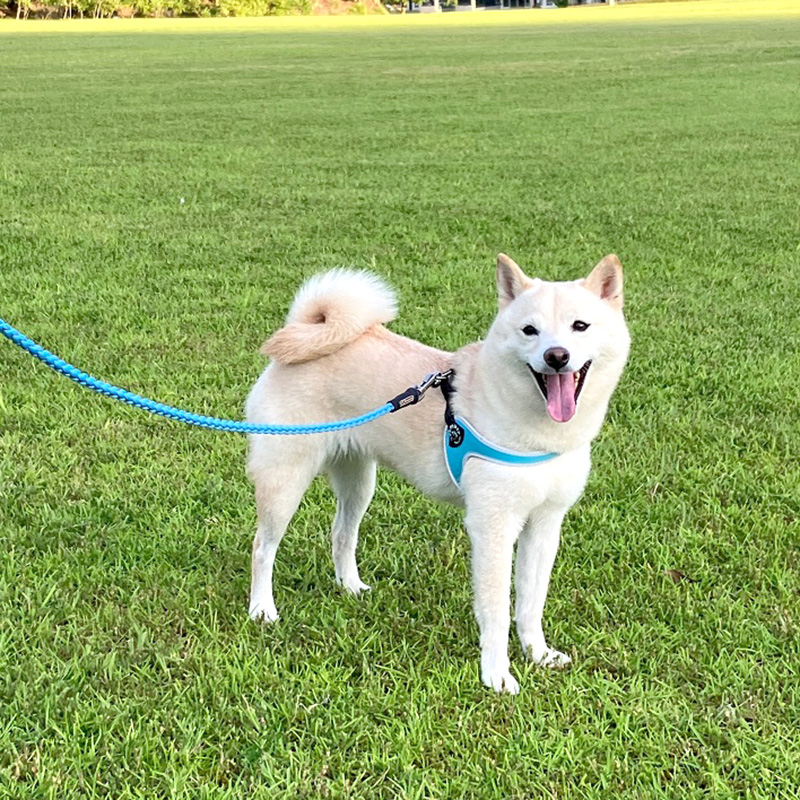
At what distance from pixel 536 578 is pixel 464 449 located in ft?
1.64

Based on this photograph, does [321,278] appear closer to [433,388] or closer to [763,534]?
[433,388]

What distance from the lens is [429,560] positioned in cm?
346

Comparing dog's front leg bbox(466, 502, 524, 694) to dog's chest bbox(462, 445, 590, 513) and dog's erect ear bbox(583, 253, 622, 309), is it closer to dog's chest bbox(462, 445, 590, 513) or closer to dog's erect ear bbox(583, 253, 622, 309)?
dog's chest bbox(462, 445, 590, 513)

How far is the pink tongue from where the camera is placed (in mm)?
2525

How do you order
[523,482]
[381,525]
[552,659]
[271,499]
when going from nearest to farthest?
[523,482], [552,659], [271,499], [381,525]

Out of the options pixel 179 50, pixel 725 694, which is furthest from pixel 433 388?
pixel 179 50

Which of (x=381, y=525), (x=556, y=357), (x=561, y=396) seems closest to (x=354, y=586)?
(x=381, y=525)

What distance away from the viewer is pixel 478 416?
274 centimetres

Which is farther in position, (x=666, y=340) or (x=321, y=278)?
(x=666, y=340)

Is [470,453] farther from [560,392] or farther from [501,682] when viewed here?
[501,682]

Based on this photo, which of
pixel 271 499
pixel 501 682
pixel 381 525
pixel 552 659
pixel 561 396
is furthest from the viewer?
pixel 381 525

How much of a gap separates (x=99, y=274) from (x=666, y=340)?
4.35 metres

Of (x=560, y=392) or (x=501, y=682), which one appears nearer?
(x=560, y=392)

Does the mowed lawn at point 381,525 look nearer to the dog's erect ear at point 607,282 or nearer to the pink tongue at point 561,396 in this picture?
the pink tongue at point 561,396
